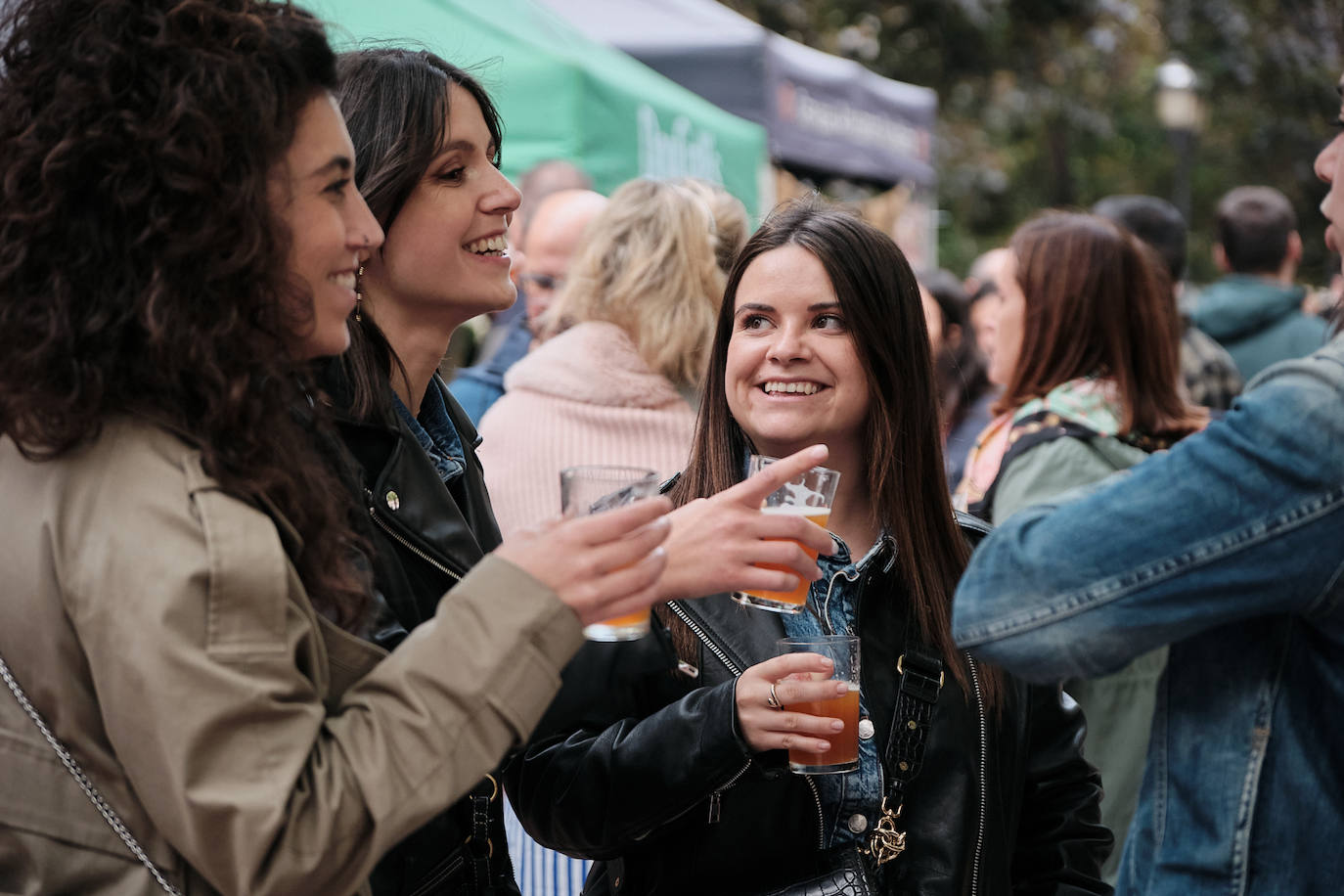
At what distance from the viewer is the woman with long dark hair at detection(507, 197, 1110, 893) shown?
83.5 inches

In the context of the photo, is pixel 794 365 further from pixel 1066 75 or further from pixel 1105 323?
pixel 1066 75

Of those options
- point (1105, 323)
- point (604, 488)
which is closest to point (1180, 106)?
point (1105, 323)

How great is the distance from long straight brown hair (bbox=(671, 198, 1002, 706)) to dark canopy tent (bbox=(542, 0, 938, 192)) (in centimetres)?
584

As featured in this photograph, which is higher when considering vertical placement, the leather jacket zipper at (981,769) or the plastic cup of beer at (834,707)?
the plastic cup of beer at (834,707)

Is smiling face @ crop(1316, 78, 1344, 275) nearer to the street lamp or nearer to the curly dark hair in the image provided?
the curly dark hair

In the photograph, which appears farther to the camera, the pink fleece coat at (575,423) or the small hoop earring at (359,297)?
the pink fleece coat at (575,423)

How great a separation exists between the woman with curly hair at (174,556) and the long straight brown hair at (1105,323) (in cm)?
287

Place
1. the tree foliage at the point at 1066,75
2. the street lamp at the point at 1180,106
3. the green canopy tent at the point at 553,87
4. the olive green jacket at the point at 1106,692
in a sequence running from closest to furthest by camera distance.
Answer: the olive green jacket at the point at 1106,692, the green canopy tent at the point at 553,87, the street lamp at the point at 1180,106, the tree foliage at the point at 1066,75

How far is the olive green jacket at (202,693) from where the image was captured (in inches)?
56.5

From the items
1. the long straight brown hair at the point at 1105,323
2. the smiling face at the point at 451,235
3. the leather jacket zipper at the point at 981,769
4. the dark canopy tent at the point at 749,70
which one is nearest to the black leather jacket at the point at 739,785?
the leather jacket zipper at the point at 981,769

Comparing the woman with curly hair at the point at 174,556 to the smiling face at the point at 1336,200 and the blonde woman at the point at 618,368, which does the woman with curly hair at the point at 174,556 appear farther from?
the blonde woman at the point at 618,368

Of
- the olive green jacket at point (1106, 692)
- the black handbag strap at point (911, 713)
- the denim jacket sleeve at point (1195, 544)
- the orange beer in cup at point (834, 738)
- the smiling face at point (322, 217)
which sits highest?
the smiling face at point (322, 217)

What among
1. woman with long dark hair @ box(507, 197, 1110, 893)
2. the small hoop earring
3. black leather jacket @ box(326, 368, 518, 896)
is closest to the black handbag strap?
woman with long dark hair @ box(507, 197, 1110, 893)

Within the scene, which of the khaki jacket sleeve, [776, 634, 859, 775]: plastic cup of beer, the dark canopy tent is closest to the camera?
the khaki jacket sleeve
